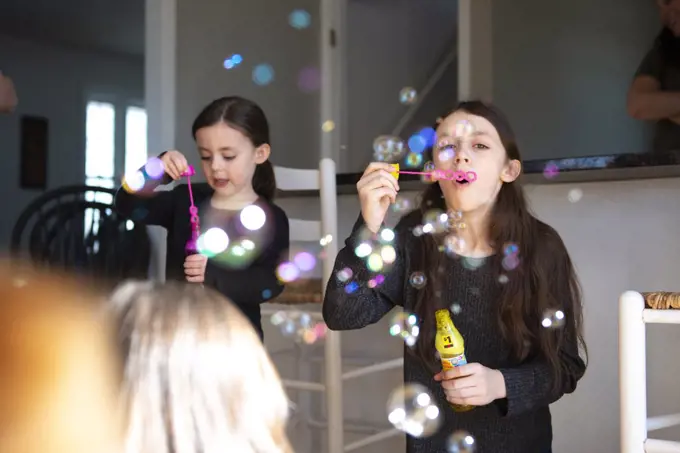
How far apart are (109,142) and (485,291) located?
5.00m

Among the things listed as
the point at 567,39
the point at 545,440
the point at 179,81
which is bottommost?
the point at 545,440

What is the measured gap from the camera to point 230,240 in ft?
4.07

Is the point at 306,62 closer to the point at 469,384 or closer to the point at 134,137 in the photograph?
the point at 469,384

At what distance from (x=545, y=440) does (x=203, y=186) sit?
0.81 meters

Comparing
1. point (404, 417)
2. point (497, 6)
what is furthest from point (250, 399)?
point (497, 6)

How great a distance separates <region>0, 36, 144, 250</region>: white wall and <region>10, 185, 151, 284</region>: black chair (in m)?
3.25

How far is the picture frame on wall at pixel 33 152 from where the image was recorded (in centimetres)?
497

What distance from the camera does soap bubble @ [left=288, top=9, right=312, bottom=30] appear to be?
2.47 m

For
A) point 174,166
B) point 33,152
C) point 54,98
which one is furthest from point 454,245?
point 54,98

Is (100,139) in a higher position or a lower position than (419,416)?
higher

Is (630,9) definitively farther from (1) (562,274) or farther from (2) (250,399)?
(2) (250,399)

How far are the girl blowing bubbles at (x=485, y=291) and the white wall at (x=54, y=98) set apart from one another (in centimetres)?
432

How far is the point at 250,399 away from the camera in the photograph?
0.51 m

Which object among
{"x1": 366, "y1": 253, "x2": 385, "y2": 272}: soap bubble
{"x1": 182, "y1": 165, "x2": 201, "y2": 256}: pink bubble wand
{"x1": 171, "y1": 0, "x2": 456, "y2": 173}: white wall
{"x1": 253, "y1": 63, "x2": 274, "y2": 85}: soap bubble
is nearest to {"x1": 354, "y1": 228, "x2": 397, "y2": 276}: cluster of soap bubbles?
{"x1": 366, "y1": 253, "x2": 385, "y2": 272}: soap bubble
